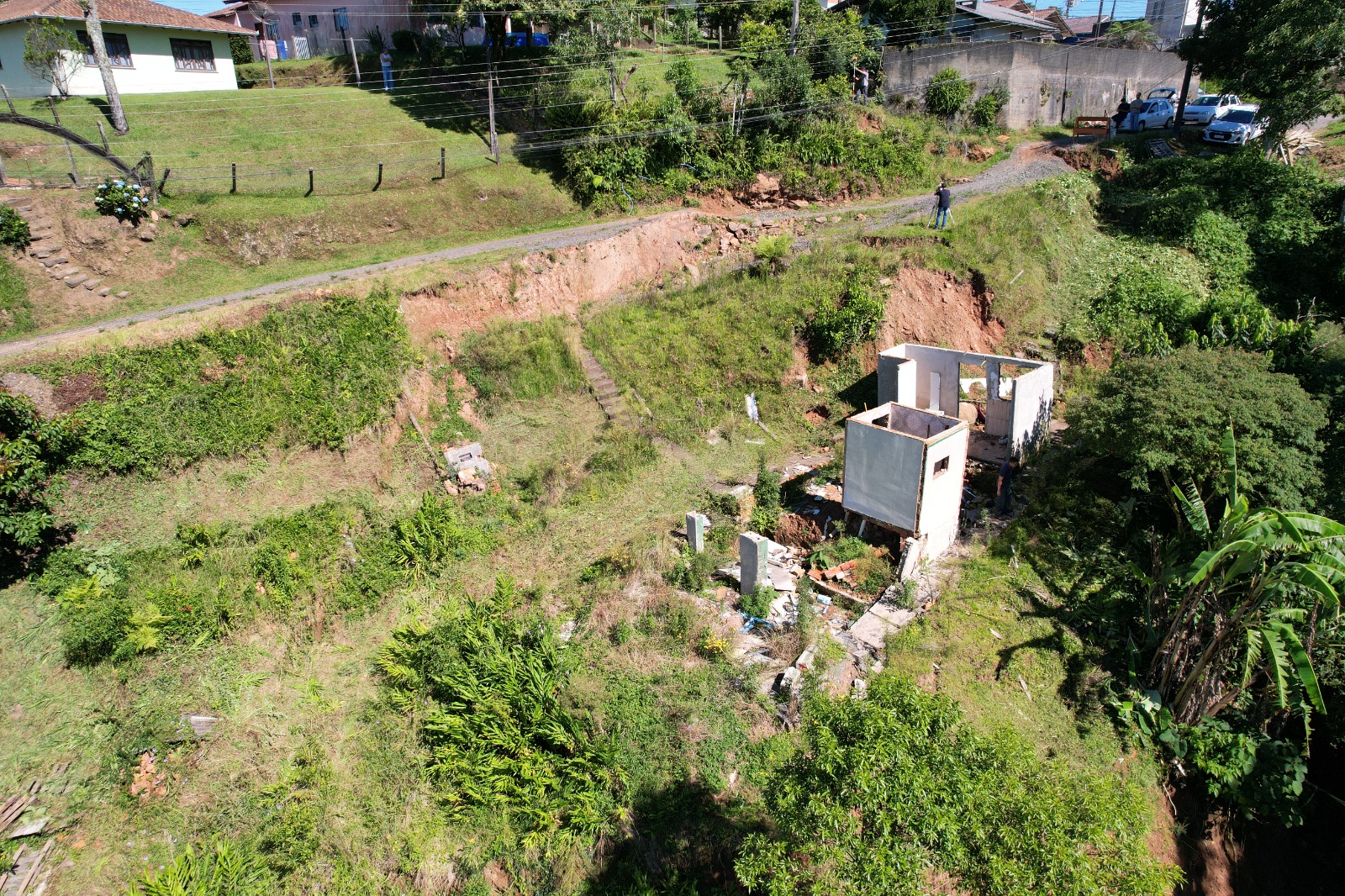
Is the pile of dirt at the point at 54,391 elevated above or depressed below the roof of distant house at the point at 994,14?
below

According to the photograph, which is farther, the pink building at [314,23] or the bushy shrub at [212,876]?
the pink building at [314,23]

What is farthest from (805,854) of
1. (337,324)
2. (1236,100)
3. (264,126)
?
(1236,100)

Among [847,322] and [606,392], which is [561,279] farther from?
[847,322]

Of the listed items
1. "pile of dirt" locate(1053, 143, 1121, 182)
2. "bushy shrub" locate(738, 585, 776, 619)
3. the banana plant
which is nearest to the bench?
"pile of dirt" locate(1053, 143, 1121, 182)

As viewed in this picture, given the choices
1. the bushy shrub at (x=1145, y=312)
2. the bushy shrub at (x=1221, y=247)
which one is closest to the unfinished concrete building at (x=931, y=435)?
the bushy shrub at (x=1145, y=312)

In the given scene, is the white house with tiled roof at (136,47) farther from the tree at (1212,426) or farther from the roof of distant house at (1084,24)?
the roof of distant house at (1084,24)

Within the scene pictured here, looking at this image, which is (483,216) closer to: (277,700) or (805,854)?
(277,700)

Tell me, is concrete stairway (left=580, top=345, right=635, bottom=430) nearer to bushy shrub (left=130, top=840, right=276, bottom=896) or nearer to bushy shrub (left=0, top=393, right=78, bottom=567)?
bushy shrub (left=0, top=393, right=78, bottom=567)
